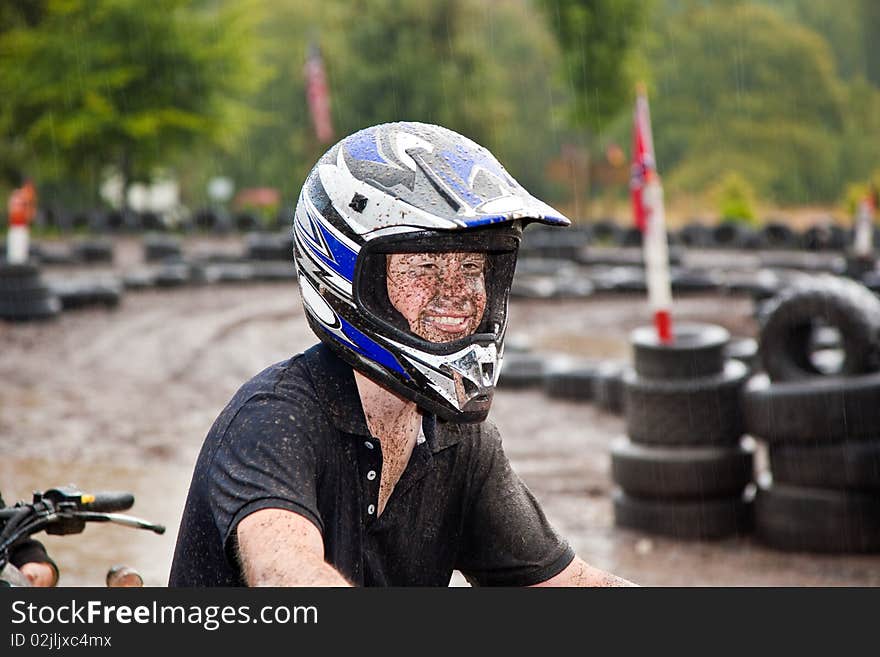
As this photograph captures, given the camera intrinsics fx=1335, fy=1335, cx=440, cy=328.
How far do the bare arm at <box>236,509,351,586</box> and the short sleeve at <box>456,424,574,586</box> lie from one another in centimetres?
47

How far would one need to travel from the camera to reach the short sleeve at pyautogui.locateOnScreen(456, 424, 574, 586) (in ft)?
7.55

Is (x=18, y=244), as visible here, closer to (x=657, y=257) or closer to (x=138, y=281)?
(x=138, y=281)

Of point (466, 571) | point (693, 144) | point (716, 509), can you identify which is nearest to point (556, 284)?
point (716, 509)

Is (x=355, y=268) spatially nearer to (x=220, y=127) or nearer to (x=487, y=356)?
(x=487, y=356)

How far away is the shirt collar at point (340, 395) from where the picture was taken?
2111 millimetres

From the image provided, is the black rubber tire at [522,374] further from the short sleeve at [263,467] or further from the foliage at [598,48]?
the foliage at [598,48]

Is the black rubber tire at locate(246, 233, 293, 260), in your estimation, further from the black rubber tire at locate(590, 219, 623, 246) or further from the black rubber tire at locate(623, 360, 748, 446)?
the black rubber tire at locate(623, 360, 748, 446)

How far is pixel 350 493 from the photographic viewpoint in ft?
6.95

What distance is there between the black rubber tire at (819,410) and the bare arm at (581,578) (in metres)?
4.92

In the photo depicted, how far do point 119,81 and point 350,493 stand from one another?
38418 millimetres

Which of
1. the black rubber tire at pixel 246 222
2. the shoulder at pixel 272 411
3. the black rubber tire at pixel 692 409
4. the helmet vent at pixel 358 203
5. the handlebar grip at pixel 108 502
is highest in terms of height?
the black rubber tire at pixel 246 222

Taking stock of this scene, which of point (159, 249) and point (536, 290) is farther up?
point (159, 249)

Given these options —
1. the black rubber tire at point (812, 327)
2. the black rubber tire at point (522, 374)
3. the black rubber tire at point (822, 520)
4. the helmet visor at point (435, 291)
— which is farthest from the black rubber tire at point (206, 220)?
the helmet visor at point (435, 291)

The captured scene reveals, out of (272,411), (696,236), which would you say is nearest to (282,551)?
(272,411)
